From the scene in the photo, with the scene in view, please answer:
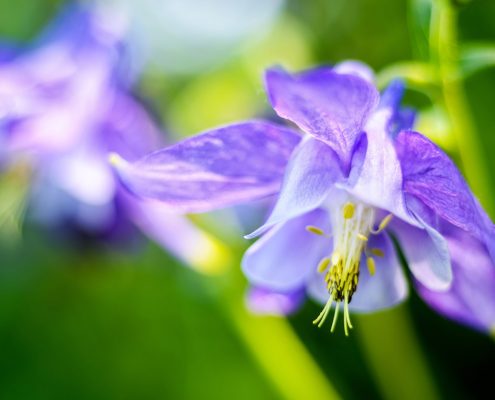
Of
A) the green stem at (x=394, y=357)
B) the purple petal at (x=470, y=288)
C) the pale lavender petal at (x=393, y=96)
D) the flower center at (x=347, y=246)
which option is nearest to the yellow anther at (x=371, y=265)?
the flower center at (x=347, y=246)

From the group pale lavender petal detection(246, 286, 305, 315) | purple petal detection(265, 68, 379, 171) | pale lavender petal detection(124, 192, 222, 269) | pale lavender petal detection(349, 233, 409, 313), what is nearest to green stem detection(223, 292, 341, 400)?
pale lavender petal detection(124, 192, 222, 269)

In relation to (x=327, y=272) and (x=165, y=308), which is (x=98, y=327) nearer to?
(x=165, y=308)

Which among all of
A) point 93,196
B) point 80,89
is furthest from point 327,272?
point 80,89

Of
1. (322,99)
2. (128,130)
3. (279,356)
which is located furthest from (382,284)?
(128,130)

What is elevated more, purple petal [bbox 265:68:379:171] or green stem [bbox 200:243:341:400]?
purple petal [bbox 265:68:379:171]

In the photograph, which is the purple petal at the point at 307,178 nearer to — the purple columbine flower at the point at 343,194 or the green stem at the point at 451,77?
the purple columbine flower at the point at 343,194

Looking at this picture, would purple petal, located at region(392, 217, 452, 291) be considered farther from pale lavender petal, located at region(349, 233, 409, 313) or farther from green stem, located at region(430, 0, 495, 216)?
green stem, located at region(430, 0, 495, 216)
